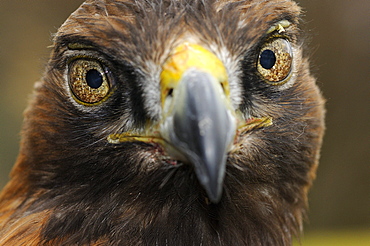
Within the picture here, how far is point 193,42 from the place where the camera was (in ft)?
4.73

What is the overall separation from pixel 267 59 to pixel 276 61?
0.05 m

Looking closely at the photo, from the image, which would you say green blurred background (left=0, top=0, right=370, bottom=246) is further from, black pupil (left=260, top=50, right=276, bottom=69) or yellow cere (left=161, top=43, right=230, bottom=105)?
yellow cere (left=161, top=43, right=230, bottom=105)

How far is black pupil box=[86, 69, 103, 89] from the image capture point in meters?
1.55

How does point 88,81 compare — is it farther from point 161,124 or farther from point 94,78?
point 161,124

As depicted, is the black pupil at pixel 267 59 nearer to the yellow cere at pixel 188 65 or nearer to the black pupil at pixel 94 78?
the yellow cere at pixel 188 65

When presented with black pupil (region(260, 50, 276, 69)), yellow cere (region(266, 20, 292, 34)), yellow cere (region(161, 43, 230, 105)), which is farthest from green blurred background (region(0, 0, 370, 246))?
yellow cere (region(161, 43, 230, 105))

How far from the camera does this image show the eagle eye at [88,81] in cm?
155

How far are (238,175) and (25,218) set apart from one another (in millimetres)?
786

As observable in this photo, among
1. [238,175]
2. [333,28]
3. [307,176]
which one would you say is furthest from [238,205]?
[333,28]

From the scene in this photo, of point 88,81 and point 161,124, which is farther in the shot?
point 88,81

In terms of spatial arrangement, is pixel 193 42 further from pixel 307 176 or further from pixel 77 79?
pixel 307 176

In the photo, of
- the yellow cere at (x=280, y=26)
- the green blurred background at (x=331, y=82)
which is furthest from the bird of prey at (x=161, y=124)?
the green blurred background at (x=331, y=82)

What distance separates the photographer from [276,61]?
5.46 feet

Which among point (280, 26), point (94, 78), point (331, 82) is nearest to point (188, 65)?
point (94, 78)
